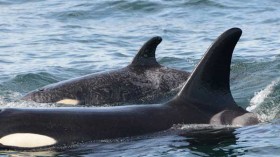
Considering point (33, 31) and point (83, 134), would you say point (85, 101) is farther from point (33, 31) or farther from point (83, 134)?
point (33, 31)

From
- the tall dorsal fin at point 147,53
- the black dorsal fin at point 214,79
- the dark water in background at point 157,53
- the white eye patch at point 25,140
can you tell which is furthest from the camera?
the tall dorsal fin at point 147,53

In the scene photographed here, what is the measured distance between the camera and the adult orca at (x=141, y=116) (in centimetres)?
854

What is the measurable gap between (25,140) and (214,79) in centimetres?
234

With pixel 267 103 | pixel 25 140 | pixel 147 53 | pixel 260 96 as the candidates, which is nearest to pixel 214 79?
pixel 267 103

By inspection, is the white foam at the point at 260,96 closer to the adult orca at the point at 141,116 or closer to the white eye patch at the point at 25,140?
the adult orca at the point at 141,116

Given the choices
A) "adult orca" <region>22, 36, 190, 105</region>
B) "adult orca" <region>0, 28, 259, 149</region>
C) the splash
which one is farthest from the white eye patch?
"adult orca" <region>22, 36, 190, 105</region>

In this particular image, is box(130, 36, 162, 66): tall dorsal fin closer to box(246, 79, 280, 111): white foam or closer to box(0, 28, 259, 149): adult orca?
box(246, 79, 280, 111): white foam

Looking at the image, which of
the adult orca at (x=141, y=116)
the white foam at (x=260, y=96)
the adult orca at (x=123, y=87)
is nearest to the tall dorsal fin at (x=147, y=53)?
the adult orca at (x=123, y=87)

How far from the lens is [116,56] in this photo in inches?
706

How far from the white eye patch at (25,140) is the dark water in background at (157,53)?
10 cm

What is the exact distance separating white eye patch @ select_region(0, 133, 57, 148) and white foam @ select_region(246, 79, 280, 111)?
388cm

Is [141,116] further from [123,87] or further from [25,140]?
[123,87]

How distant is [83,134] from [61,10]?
1644 centimetres

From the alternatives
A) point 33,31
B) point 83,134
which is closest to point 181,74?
point 83,134
